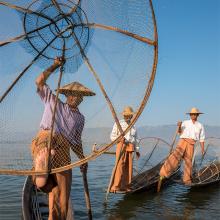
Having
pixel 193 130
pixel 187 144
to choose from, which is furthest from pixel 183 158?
pixel 193 130

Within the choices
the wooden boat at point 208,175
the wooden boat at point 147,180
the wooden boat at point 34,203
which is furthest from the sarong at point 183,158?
the wooden boat at point 34,203

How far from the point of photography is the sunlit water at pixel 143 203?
696cm

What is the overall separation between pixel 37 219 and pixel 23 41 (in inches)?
86.0

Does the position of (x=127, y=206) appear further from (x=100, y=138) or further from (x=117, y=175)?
(x=100, y=138)

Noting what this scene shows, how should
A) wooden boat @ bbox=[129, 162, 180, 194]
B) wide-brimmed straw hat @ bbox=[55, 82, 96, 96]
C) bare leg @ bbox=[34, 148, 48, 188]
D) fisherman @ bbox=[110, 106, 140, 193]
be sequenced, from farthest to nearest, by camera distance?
wooden boat @ bbox=[129, 162, 180, 194]
fisherman @ bbox=[110, 106, 140, 193]
wide-brimmed straw hat @ bbox=[55, 82, 96, 96]
bare leg @ bbox=[34, 148, 48, 188]

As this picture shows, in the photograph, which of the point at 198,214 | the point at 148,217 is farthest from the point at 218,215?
the point at 148,217

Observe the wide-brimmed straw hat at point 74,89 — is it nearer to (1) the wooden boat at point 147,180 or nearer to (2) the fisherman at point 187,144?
(1) the wooden boat at point 147,180

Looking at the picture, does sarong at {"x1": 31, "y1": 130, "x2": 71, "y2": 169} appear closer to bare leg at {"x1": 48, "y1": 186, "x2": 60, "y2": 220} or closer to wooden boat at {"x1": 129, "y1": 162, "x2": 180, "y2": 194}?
bare leg at {"x1": 48, "y1": 186, "x2": 60, "y2": 220}

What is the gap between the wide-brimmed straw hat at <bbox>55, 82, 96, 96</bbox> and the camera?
432 cm

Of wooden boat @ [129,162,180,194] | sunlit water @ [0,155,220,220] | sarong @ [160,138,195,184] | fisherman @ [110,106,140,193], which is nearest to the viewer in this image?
sunlit water @ [0,155,220,220]

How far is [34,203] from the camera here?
4895mm

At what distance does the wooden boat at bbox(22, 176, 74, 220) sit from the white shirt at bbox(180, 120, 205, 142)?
4.54 m

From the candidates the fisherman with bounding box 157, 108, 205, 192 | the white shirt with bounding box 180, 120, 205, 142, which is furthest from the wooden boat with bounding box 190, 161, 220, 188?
the white shirt with bounding box 180, 120, 205, 142

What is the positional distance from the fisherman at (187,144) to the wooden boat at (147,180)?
18 cm
